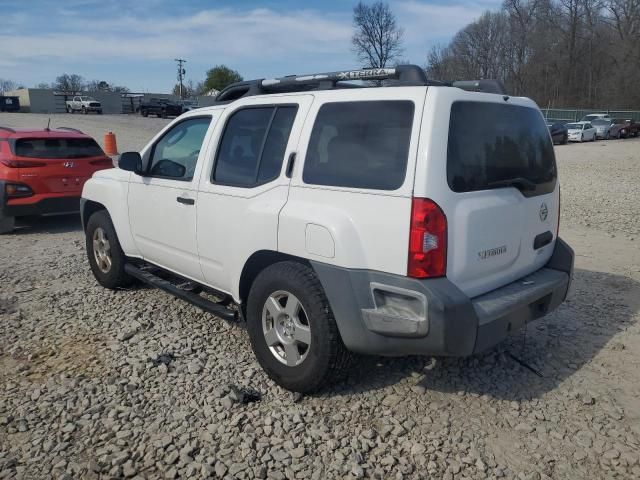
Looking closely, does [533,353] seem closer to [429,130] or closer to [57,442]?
[429,130]

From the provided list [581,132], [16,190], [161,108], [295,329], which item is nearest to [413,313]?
[295,329]

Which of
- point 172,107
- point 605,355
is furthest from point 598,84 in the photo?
point 605,355

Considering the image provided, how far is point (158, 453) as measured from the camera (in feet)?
9.45

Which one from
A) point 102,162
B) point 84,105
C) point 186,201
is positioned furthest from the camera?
point 84,105

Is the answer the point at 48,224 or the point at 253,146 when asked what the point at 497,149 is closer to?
the point at 253,146

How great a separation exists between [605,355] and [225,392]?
2.89 meters

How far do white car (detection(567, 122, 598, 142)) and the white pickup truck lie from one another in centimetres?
4093

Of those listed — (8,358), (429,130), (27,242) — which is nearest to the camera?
(429,130)

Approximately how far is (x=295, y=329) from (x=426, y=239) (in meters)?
1.08

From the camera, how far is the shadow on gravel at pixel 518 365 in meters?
3.57

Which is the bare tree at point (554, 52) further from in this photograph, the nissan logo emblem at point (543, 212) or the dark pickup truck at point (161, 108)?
the nissan logo emblem at point (543, 212)

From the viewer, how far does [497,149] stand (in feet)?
10.5

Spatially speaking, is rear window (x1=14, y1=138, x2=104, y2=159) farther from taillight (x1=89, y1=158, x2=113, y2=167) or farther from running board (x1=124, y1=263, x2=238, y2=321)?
running board (x1=124, y1=263, x2=238, y2=321)

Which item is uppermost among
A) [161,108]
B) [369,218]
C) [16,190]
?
[161,108]
